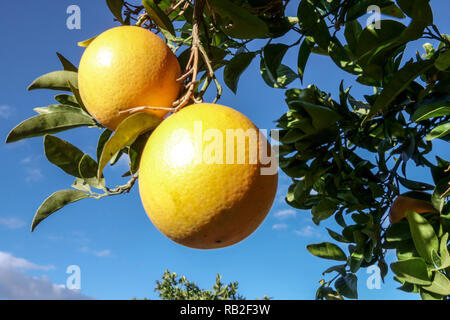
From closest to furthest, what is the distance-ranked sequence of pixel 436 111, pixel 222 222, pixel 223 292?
pixel 222 222
pixel 436 111
pixel 223 292

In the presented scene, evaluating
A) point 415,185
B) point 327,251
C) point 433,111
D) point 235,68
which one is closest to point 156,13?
point 235,68

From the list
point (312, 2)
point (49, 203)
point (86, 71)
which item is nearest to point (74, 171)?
point (49, 203)

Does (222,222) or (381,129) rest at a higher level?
(381,129)

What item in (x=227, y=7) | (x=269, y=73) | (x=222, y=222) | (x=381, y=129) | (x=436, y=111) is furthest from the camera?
(x=381, y=129)

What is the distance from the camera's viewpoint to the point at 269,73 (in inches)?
43.2

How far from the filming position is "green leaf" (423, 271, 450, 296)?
1.09 m

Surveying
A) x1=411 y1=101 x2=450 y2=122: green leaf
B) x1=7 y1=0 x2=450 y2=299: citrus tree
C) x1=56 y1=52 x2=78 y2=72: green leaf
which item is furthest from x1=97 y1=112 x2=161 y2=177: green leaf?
x1=411 y1=101 x2=450 y2=122: green leaf

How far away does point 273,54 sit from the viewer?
1.08 metres

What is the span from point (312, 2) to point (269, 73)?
215mm

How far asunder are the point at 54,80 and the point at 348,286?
1.16 meters
